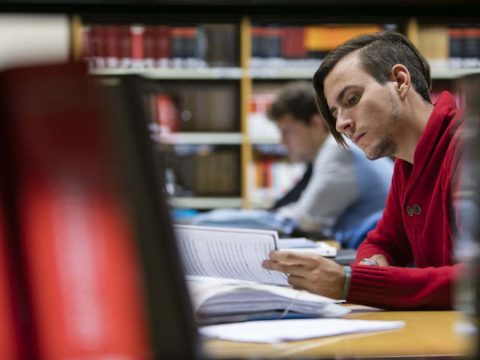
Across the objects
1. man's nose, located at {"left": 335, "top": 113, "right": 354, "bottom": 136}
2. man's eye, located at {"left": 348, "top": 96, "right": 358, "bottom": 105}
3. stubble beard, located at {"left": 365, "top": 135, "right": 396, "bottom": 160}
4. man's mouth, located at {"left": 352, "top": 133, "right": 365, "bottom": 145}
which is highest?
man's eye, located at {"left": 348, "top": 96, "right": 358, "bottom": 105}

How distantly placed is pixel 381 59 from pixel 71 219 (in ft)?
3.75

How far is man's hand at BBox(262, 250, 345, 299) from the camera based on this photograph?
3.63ft

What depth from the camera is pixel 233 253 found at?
1.16 m

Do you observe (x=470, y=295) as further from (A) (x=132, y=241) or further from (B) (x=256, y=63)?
(B) (x=256, y=63)

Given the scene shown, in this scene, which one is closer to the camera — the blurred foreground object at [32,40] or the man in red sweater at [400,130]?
the blurred foreground object at [32,40]

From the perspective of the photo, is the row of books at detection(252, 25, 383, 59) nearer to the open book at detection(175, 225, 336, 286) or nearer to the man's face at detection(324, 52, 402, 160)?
the man's face at detection(324, 52, 402, 160)

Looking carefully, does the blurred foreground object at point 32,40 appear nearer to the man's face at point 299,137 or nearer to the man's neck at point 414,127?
the man's neck at point 414,127

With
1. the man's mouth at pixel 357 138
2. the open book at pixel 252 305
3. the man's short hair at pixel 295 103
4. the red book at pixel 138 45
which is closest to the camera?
the open book at pixel 252 305

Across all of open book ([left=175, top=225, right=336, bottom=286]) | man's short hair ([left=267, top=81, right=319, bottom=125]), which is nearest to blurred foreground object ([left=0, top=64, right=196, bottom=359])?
open book ([left=175, top=225, right=336, bottom=286])

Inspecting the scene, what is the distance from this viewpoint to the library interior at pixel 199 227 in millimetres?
441

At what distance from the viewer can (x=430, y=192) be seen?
1.41 metres

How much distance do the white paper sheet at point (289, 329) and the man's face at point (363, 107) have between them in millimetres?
613

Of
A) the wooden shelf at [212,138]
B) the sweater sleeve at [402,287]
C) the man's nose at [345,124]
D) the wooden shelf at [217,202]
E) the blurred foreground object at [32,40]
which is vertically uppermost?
the blurred foreground object at [32,40]

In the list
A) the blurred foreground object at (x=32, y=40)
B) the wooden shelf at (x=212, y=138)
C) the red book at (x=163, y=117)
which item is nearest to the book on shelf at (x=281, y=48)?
the wooden shelf at (x=212, y=138)
